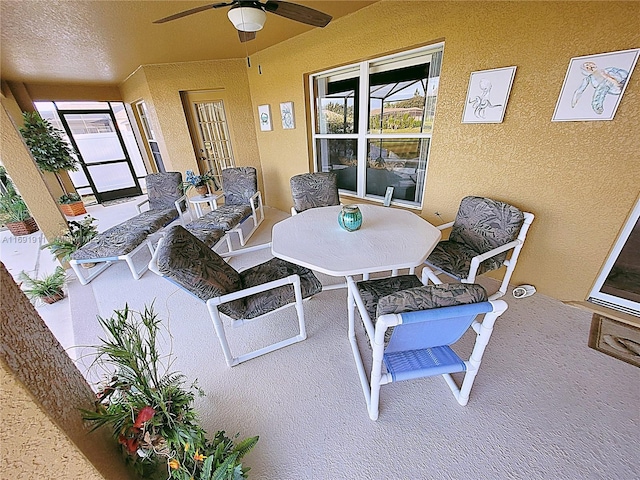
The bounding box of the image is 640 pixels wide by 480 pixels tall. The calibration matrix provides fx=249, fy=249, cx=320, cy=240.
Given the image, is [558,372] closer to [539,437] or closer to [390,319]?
[539,437]

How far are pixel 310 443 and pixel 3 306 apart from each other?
136cm

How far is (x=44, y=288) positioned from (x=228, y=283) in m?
2.23

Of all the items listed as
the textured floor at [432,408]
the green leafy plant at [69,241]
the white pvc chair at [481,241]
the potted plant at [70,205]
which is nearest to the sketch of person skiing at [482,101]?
the white pvc chair at [481,241]

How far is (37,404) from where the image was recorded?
26.2 inches

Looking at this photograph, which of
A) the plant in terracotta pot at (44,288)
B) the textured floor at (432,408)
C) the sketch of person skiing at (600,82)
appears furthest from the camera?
the plant in terracotta pot at (44,288)

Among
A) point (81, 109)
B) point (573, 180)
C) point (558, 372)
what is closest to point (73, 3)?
point (573, 180)

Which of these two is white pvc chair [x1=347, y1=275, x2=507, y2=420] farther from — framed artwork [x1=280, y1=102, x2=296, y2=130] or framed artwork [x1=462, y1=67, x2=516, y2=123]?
framed artwork [x1=280, y1=102, x2=296, y2=130]

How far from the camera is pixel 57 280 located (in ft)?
8.38

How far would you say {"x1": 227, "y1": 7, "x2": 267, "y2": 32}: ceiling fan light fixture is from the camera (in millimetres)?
1600

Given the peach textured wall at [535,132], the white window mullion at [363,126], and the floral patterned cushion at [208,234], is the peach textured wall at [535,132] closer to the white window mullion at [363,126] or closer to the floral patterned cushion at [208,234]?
the white window mullion at [363,126]

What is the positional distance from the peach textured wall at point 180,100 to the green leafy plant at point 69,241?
191cm

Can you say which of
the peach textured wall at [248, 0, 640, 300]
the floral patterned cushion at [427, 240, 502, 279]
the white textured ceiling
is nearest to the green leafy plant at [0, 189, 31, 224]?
the white textured ceiling

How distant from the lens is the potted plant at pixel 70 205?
4910 mm

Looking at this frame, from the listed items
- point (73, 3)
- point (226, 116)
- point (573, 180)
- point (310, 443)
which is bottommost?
point (310, 443)
